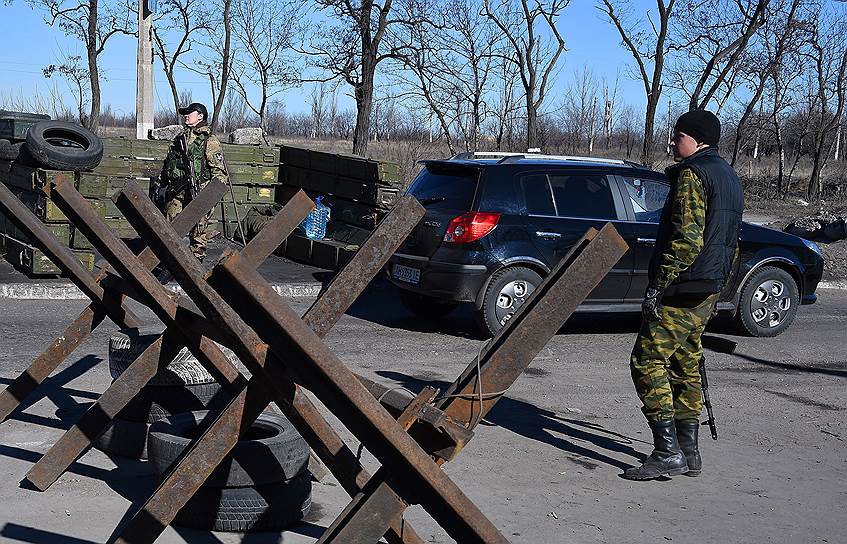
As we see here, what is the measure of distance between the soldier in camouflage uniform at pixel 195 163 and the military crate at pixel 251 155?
3.31 metres

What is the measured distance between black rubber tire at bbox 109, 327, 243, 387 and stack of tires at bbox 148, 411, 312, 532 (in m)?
0.78

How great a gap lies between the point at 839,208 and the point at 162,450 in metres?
27.5

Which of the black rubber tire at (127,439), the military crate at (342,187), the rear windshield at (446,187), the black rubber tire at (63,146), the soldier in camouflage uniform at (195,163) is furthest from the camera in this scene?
the military crate at (342,187)

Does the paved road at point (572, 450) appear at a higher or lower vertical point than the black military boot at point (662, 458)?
lower

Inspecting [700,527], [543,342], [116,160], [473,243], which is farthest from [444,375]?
[116,160]

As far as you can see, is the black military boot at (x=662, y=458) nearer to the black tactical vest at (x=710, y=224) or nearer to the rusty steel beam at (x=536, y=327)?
the black tactical vest at (x=710, y=224)

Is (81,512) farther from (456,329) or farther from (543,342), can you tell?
(456,329)

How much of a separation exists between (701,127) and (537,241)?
14.3 ft

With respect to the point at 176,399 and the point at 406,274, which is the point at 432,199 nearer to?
the point at 406,274

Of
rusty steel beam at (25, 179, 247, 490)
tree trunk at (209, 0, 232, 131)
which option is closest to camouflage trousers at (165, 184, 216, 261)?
rusty steel beam at (25, 179, 247, 490)

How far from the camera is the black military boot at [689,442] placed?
5.98 meters

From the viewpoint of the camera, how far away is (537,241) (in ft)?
33.2

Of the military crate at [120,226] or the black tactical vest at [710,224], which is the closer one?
the black tactical vest at [710,224]

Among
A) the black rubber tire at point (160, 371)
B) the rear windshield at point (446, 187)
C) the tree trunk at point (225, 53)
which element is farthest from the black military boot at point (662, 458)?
the tree trunk at point (225, 53)
